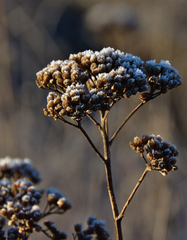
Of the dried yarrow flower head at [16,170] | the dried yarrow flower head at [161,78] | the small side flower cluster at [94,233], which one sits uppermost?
the dried yarrow flower head at [161,78]

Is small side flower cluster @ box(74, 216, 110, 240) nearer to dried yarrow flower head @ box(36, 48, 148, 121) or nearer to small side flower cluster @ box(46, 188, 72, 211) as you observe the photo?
small side flower cluster @ box(46, 188, 72, 211)

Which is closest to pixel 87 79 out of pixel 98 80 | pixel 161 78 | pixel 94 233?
pixel 98 80

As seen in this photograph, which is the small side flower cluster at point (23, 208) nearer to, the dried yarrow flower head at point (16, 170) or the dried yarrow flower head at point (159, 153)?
the dried yarrow flower head at point (16, 170)

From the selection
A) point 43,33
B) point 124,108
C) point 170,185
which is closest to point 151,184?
point 170,185

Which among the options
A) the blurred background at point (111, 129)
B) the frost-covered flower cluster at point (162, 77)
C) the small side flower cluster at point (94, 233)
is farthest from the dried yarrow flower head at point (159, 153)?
the blurred background at point (111, 129)

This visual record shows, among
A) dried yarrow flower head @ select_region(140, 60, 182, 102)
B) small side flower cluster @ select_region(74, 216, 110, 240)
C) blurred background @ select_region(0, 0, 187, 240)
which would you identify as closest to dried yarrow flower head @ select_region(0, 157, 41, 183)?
small side flower cluster @ select_region(74, 216, 110, 240)

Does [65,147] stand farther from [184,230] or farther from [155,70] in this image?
[155,70]
